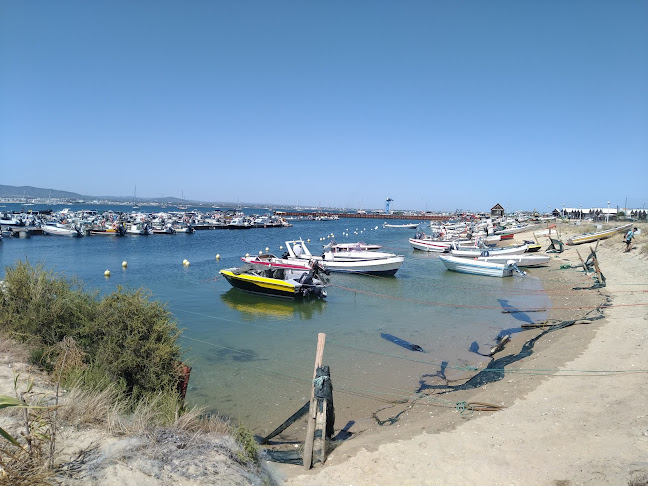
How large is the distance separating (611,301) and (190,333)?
708 inches

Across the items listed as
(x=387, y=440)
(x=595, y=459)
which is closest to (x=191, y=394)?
(x=387, y=440)

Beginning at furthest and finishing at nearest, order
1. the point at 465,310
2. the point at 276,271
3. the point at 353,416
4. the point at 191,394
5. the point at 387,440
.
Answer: the point at 276,271, the point at 465,310, the point at 191,394, the point at 353,416, the point at 387,440

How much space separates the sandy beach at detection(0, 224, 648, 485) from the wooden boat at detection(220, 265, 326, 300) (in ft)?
36.6

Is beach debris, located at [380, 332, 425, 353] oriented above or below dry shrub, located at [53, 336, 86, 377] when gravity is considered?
below

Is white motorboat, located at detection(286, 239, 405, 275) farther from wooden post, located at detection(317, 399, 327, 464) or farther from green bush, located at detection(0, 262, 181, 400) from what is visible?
wooden post, located at detection(317, 399, 327, 464)

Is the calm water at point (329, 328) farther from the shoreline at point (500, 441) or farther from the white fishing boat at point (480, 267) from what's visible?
the shoreline at point (500, 441)

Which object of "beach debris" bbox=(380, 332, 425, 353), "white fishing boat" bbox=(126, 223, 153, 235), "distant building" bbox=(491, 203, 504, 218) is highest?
"distant building" bbox=(491, 203, 504, 218)

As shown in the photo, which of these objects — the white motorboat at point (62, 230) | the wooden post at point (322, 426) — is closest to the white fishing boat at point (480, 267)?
the wooden post at point (322, 426)

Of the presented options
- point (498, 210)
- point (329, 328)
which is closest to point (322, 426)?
point (329, 328)

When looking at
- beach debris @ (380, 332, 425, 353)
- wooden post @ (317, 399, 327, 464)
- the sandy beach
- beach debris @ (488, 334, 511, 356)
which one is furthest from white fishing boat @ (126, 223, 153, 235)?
wooden post @ (317, 399, 327, 464)

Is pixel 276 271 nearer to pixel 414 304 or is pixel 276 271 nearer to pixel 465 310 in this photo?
pixel 414 304

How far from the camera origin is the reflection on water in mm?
19234

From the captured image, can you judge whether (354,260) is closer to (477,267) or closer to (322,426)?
(477,267)

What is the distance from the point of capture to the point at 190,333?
15.9m
